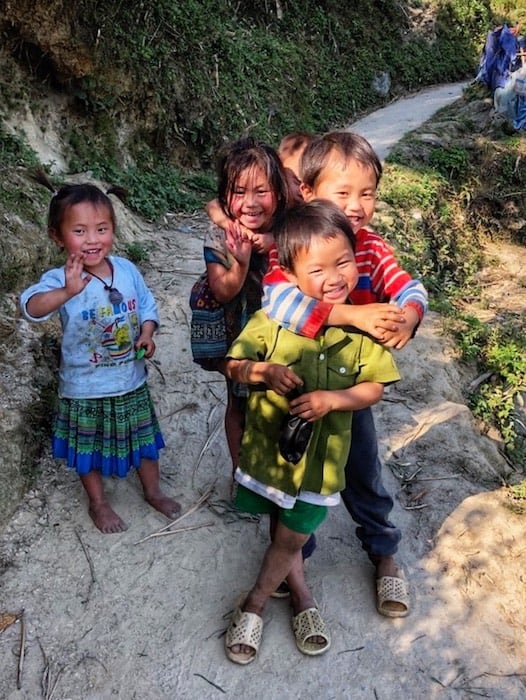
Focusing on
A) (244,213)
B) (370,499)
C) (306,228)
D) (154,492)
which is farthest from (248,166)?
(154,492)

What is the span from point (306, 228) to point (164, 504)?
180 centimetres

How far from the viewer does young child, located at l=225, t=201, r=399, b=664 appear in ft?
6.81

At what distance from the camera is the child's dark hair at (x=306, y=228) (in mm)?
2055

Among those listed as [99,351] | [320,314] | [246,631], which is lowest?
[246,631]

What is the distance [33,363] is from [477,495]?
275cm

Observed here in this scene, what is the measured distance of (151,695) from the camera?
94.3 inches

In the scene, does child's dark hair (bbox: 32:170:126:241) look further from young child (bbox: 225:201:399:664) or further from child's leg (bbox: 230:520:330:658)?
child's leg (bbox: 230:520:330:658)

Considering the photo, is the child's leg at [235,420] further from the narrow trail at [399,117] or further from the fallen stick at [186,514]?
the narrow trail at [399,117]

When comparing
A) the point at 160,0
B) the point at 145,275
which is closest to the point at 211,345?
the point at 145,275

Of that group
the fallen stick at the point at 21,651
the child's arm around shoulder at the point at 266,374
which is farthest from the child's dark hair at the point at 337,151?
the fallen stick at the point at 21,651

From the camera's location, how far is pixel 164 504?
10.5ft

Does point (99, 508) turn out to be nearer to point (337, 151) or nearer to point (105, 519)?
point (105, 519)

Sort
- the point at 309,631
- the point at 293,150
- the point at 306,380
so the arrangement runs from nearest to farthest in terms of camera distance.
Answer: the point at 306,380, the point at 309,631, the point at 293,150

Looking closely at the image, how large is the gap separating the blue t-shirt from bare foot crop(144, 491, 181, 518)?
2.21 feet
